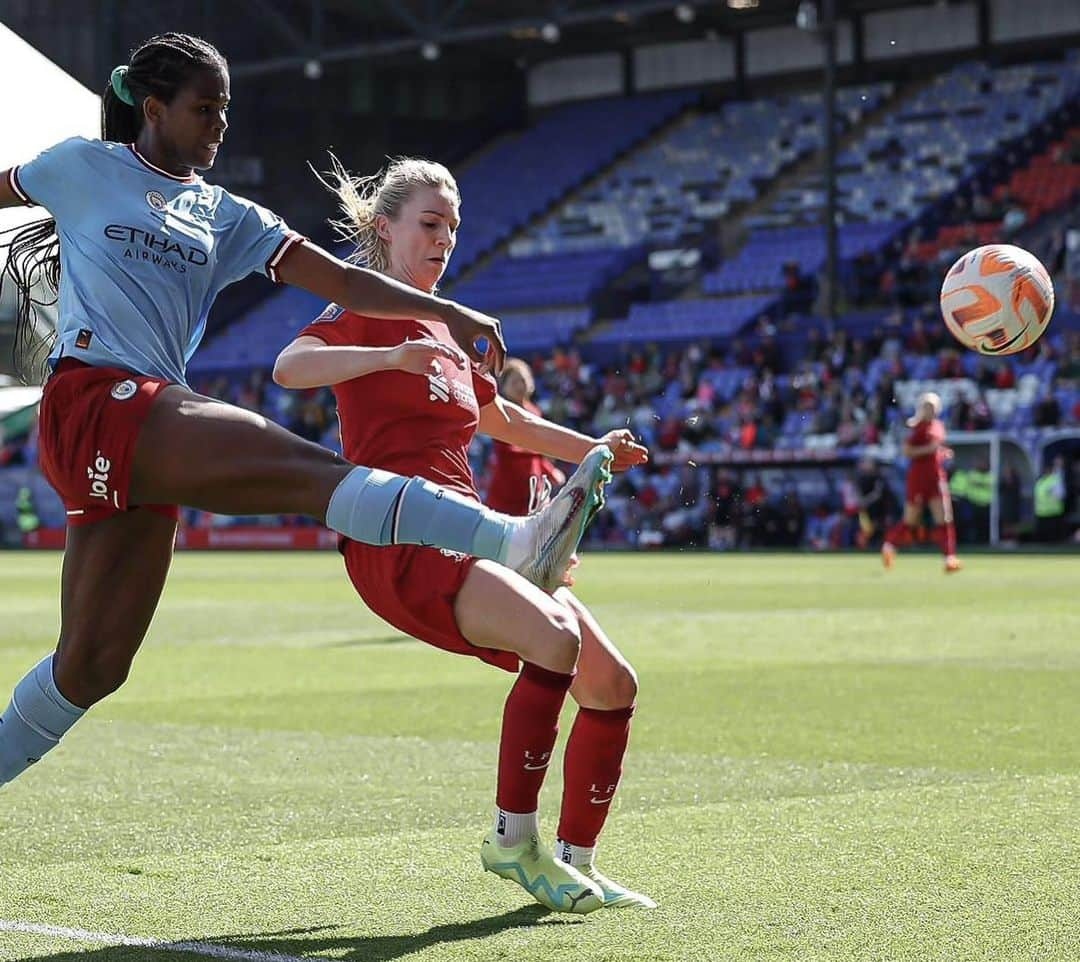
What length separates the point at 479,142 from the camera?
158 feet

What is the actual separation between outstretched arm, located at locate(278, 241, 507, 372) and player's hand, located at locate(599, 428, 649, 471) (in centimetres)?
40

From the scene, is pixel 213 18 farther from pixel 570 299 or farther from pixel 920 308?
pixel 920 308

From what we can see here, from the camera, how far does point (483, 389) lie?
5305 millimetres

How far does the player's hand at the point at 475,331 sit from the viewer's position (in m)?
4.32

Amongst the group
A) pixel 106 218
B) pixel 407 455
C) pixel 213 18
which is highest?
pixel 213 18

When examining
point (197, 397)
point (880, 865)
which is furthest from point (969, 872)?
point (197, 397)

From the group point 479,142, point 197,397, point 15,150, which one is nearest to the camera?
point 197,397

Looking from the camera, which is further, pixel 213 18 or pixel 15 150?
pixel 213 18

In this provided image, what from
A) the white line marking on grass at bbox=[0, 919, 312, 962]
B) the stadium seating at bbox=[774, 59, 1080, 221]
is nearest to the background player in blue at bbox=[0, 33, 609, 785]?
the white line marking on grass at bbox=[0, 919, 312, 962]

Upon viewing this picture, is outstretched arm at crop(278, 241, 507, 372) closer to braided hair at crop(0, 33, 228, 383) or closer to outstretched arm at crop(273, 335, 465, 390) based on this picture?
outstretched arm at crop(273, 335, 465, 390)

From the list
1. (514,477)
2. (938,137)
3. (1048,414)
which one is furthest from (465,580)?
(938,137)

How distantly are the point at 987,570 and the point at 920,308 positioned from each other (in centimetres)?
1168

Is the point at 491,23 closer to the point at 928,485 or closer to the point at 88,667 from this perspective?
the point at 928,485

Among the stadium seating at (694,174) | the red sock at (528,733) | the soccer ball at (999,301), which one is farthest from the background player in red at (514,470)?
the stadium seating at (694,174)
